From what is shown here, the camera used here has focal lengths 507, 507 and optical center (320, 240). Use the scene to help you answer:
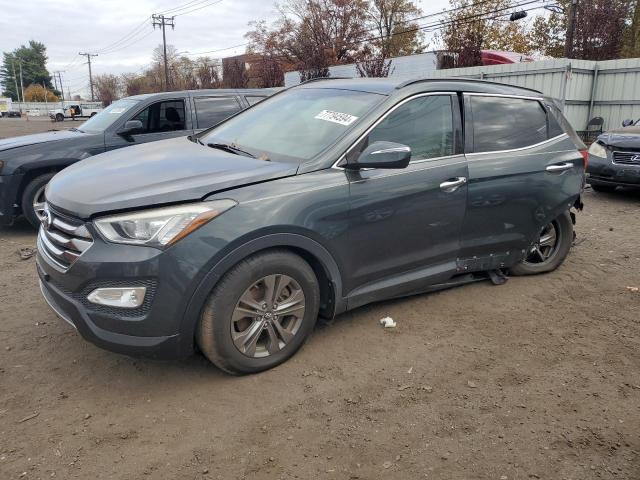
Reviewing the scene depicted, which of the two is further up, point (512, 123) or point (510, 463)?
point (512, 123)

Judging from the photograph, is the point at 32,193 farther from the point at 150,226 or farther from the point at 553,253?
the point at 553,253

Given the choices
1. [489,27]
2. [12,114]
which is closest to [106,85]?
[12,114]

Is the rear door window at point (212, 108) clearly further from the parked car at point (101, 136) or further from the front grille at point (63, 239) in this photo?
the front grille at point (63, 239)

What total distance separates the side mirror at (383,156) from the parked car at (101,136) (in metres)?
4.45

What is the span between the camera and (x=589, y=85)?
15914 mm

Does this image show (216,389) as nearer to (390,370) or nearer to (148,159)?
(390,370)

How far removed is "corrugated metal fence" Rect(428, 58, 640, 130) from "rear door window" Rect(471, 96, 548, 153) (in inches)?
482

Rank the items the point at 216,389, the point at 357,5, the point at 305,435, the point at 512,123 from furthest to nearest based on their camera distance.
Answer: the point at 357,5 < the point at 512,123 < the point at 216,389 < the point at 305,435

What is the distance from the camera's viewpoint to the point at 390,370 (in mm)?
3236

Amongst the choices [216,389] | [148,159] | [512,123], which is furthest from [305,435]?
[512,123]

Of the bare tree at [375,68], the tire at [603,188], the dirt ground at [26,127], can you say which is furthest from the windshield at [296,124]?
the bare tree at [375,68]

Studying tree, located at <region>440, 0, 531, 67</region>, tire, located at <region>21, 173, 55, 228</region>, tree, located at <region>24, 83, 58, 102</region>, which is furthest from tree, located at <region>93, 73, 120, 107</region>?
tire, located at <region>21, 173, 55, 228</region>

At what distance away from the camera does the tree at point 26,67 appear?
11162 cm

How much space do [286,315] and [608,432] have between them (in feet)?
6.17
